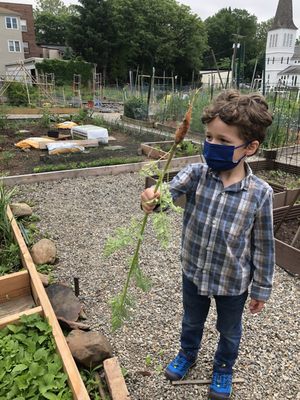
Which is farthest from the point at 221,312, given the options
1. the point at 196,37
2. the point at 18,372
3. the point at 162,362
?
the point at 196,37

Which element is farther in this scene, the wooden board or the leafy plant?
the wooden board

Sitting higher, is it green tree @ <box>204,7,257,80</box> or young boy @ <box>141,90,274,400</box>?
green tree @ <box>204,7,257,80</box>

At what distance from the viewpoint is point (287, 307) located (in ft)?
9.20

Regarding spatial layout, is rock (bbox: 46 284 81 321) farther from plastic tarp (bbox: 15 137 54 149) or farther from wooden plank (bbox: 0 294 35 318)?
plastic tarp (bbox: 15 137 54 149)

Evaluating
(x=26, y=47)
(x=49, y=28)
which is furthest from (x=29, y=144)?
(x=49, y=28)

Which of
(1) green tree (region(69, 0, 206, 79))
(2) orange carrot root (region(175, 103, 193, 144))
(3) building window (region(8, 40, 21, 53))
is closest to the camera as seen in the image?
(2) orange carrot root (region(175, 103, 193, 144))

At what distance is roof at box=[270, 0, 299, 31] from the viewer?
5359 cm

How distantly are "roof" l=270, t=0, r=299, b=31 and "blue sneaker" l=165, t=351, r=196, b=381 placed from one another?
205ft

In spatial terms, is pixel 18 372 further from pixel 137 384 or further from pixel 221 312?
pixel 221 312

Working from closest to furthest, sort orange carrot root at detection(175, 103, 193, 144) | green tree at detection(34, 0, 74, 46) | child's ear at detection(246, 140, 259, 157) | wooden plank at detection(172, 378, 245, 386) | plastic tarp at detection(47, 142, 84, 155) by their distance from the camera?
orange carrot root at detection(175, 103, 193, 144), child's ear at detection(246, 140, 259, 157), wooden plank at detection(172, 378, 245, 386), plastic tarp at detection(47, 142, 84, 155), green tree at detection(34, 0, 74, 46)

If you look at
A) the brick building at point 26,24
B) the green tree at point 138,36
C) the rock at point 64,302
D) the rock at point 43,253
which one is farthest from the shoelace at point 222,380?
the brick building at point 26,24

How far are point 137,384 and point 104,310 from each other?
0.74 metres

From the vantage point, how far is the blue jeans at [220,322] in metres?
1.77

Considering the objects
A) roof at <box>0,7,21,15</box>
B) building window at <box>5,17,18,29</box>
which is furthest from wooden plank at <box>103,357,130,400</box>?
roof at <box>0,7,21,15</box>
